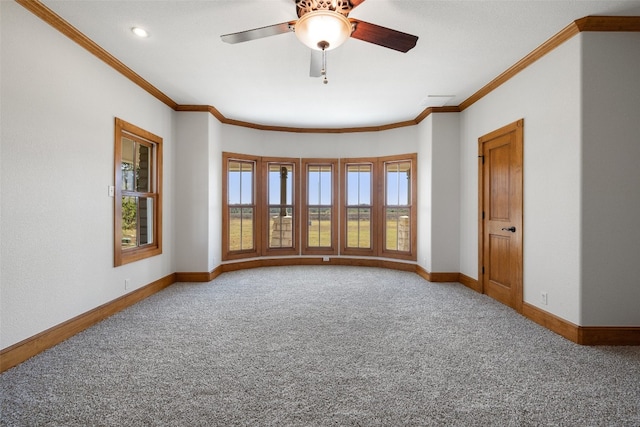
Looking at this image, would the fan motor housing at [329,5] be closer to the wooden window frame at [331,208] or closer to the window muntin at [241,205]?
the window muntin at [241,205]

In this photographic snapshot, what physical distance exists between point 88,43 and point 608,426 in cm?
475

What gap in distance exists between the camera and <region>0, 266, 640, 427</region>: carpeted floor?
1.78m

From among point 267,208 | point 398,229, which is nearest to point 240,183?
point 267,208

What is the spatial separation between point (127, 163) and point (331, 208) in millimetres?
3616

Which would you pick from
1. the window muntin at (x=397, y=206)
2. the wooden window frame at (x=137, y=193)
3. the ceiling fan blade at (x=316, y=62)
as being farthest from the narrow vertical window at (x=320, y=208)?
the ceiling fan blade at (x=316, y=62)

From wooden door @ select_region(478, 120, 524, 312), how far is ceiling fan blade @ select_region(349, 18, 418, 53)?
1974 mm

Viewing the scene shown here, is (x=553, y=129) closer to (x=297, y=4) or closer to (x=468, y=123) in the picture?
(x=468, y=123)

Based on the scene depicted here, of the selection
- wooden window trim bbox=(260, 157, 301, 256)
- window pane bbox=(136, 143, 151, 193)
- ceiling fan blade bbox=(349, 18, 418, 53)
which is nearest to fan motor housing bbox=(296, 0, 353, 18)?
ceiling fan blade bbox=(349, 18, 418, 53)

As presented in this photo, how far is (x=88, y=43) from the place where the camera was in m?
3.02

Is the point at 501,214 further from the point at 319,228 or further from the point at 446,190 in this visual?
the point at 319,228

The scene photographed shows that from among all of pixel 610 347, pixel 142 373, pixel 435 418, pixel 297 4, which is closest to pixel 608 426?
pixel 435 418

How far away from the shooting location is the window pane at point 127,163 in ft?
12.7

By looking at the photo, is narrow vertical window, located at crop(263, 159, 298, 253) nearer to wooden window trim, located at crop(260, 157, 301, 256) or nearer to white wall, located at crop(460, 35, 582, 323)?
wooden window trim, located at crop(260, 157, 301, 256)

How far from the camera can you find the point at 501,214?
13.1 ft
